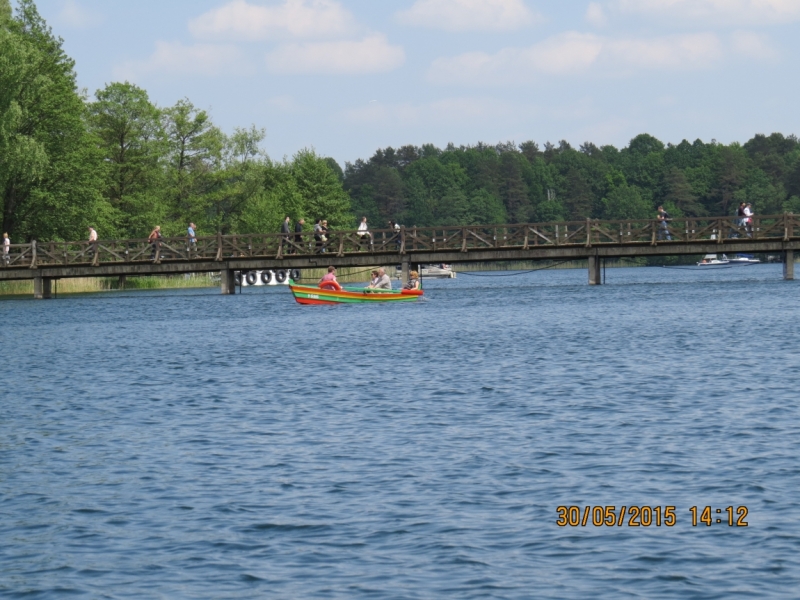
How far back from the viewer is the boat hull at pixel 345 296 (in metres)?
44.3

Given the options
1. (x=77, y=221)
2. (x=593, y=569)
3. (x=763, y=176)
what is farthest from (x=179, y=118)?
(x=763, y=176)

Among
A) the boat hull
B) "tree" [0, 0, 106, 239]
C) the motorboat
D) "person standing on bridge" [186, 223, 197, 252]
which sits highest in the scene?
"tree" [0, 0, 106, 239]

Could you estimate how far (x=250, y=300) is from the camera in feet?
168

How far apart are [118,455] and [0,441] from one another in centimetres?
206

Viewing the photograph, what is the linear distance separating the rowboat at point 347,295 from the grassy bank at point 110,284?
17.2 metres

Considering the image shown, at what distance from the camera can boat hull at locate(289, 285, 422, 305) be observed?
1743 inches

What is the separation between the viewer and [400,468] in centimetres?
1316

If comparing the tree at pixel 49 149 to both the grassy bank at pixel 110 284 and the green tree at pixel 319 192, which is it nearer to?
the grassy bank at pixel 110 284

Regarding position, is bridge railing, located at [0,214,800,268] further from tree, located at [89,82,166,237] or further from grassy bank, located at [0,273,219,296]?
tree, located at [89,82,166,237]

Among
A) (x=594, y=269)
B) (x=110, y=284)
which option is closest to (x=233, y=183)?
(x=110, y=284)

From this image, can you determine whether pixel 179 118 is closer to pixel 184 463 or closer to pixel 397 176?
pixel 184 463

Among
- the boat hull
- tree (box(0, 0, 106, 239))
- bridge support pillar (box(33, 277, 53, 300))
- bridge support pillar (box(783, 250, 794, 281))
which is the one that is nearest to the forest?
tree (box(0, 0, 106, 239))

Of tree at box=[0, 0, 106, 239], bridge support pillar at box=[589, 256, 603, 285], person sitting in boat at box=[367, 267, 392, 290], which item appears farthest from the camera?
tree at box=[0, 0, 106, 239]

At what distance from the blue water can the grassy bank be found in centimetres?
3261
